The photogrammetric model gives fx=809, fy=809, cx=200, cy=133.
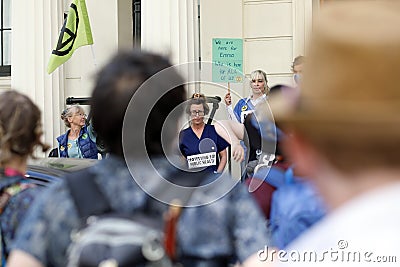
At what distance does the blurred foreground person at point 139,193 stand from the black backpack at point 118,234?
26 mm

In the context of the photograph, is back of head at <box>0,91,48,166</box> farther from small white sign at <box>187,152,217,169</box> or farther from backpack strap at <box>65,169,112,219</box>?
small white sign at <box>187,152,217,169</box>

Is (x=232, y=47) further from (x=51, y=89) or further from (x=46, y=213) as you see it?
(x=46, y=213)

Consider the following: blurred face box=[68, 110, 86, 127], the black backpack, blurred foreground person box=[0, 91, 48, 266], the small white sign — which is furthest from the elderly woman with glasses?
the black backpack

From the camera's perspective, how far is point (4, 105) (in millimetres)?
3146

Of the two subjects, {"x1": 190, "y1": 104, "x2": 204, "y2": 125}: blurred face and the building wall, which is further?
the building wall

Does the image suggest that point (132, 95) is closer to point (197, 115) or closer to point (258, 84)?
point (197, 115)

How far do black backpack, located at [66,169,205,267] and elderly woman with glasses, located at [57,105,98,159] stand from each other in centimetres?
678

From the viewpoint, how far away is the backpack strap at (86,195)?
217cm

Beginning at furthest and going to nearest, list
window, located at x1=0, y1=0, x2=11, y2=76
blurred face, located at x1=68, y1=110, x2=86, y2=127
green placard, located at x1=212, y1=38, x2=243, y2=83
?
window, located at x1=0, y1=0, x2=11, y2=76 → green placard, located at x1=212, y1=38, x2=243, y2=83 → blurred face, located at x1=68, y1=110, x2=86, y2=127

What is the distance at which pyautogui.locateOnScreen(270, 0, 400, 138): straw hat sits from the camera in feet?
4.36

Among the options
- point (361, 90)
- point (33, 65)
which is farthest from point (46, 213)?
point (33, 65)

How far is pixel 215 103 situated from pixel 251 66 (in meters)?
1.45

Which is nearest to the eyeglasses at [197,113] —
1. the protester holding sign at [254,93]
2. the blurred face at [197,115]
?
the blurred face at [197,115]

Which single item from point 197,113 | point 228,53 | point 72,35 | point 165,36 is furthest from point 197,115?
point 72,35
